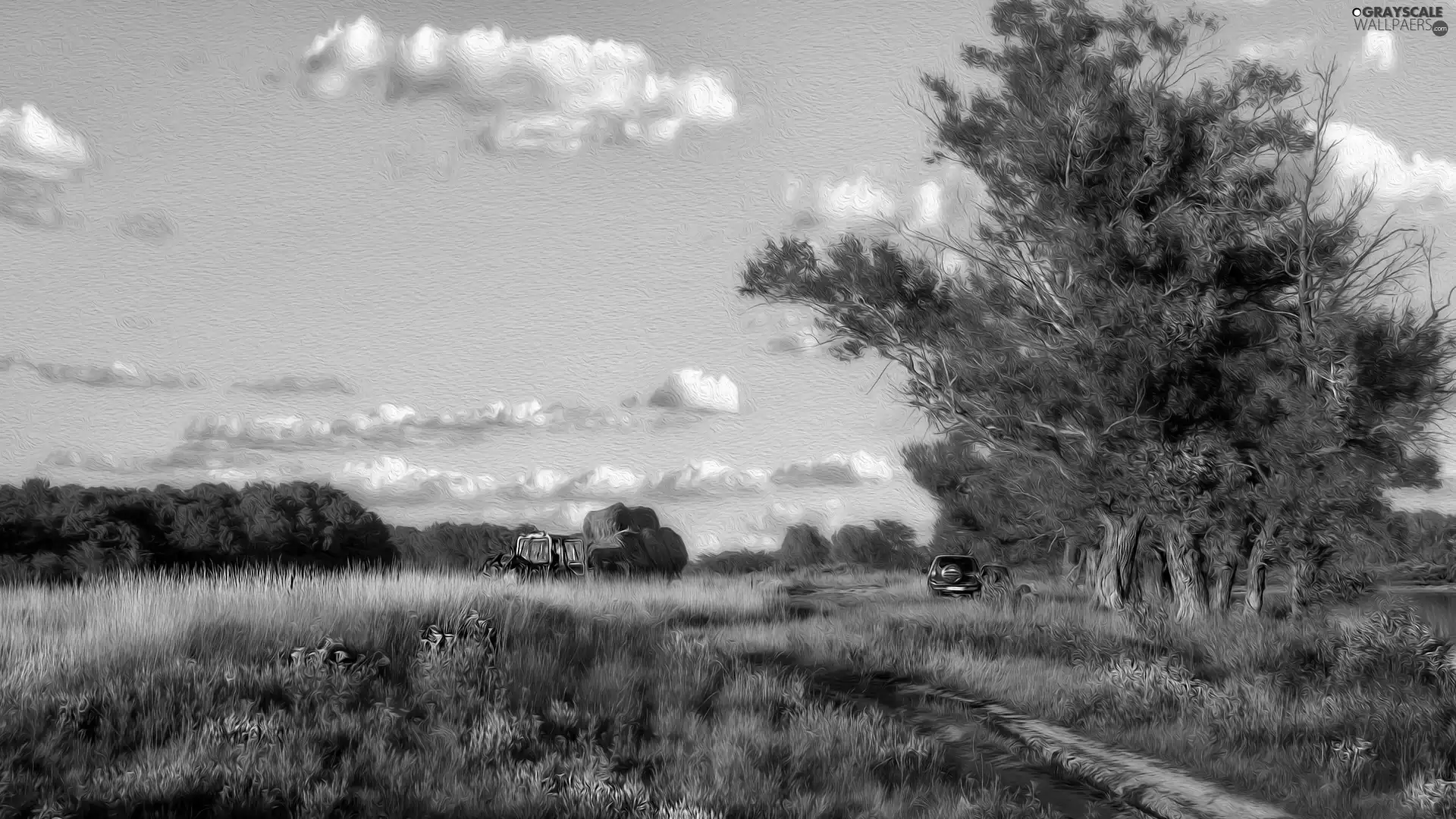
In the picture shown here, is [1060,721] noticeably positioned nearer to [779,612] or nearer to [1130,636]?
[1130,636]

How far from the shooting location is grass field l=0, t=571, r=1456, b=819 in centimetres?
732

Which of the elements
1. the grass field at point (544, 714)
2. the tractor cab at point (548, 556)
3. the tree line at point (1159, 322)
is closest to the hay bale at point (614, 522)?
the tractor cab at point (548, 556)

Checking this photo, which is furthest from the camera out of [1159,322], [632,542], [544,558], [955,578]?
[632,542]

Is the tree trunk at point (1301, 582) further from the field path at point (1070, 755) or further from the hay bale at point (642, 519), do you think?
the hay bale at point (642, 519)

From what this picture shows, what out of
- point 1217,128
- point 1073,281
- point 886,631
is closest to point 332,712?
point 886,631

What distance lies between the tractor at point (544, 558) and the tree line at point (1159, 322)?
32.4ft

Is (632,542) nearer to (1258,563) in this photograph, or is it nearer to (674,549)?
(674,549)

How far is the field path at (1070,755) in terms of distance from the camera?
8016mm

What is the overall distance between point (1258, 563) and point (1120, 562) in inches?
114

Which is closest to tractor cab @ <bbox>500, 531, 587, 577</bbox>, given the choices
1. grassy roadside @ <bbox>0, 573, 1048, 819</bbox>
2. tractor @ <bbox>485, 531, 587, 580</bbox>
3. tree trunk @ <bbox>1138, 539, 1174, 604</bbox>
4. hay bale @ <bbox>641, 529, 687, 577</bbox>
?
tractor @ <bbox>485, 531, 587, 580</bbox>

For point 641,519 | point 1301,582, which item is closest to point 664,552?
point 641,519

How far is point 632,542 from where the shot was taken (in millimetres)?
42438

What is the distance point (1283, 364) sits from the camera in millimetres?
22219

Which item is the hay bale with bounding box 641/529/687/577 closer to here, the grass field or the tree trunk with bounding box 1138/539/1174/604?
the tree trunk with bounding box 1138/539/1174/604
